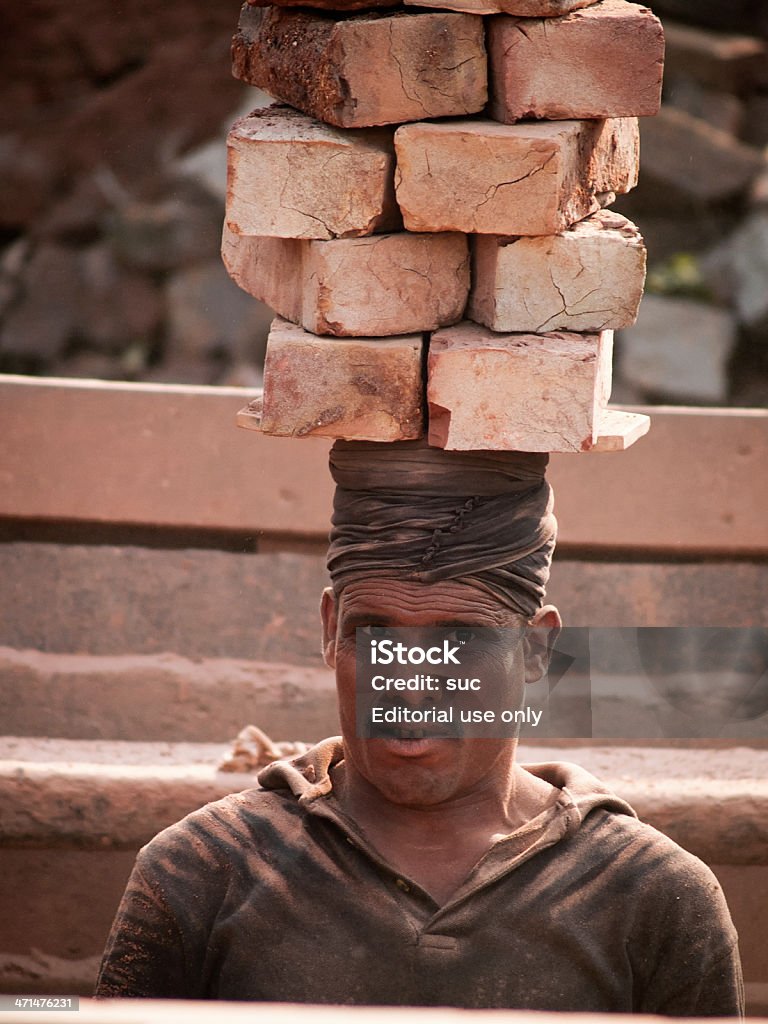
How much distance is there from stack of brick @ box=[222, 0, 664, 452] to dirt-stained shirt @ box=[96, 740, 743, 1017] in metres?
0.86

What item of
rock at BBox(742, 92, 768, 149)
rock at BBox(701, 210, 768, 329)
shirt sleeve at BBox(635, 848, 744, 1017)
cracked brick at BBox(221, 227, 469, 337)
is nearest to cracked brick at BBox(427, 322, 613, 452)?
cracked brick at BBox(221, 227, 469, 337)

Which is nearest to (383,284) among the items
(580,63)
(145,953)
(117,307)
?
(580,63)

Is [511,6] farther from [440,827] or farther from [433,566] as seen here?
[440,827]

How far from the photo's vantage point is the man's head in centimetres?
271

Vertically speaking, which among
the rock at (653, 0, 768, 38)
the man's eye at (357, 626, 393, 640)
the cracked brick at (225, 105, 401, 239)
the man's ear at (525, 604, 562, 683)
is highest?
the rock at (653, 0, 768, 38)

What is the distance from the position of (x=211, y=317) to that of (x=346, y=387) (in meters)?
9.25

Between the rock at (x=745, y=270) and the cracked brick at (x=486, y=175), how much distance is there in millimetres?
8963

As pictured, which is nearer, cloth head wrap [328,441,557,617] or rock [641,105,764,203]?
cloth head wrap [328,441,557,617]

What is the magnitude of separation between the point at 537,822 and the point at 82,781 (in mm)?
2017

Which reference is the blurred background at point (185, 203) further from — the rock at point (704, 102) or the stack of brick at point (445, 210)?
the stack of brick at point (445, 210)

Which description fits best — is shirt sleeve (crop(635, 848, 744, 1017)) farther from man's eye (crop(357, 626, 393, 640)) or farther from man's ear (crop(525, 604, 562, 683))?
man's eye (crop(357, 626, 393, 640))

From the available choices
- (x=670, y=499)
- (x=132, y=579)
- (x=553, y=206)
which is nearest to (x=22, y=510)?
(x=132, y=579)

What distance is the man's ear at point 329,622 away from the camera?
2.88 metres

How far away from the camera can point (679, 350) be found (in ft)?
35.2
